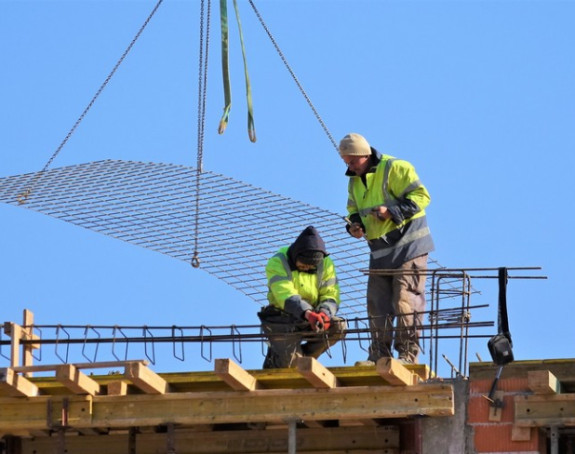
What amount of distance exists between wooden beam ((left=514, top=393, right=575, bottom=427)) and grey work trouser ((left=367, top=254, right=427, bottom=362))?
156 centimetres

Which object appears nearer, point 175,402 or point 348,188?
point 175,402

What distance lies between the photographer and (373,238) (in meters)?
20.3

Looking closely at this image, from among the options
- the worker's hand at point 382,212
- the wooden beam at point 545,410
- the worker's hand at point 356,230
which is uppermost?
the worker's hand at point 382,212

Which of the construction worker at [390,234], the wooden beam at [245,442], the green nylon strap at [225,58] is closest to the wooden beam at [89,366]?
the wooden beam at [245,442]

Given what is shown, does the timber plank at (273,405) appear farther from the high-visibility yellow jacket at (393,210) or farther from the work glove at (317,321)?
the high-visibility yellow jacket at (393,210)

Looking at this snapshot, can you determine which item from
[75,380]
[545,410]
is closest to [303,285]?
[75,380]

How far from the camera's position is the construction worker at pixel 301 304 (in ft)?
65.1

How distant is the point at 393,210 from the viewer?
20.1 metres

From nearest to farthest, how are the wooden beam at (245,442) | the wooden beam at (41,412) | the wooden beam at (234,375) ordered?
1. the wooden beam at (234,375)
2. the wooden beam at (245,442)
3. the wooden beam at (41,412)

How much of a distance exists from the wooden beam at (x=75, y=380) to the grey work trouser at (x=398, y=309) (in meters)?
2.88

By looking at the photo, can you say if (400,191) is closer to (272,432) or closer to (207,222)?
(272,432)

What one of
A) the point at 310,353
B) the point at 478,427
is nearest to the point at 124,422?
the point at 310,353

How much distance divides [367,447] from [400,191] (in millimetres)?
2953

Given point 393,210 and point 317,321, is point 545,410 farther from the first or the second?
point 393,210
